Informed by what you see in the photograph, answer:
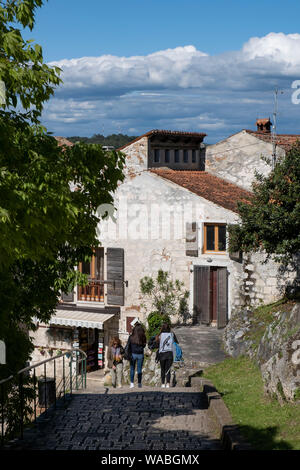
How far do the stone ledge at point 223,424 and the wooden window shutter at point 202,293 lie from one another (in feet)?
39.8

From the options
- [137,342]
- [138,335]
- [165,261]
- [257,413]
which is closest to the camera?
[257,413]

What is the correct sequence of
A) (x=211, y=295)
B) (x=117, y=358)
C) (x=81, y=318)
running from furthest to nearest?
(x=81, y=318) → (x=211, y=295) → (x=117, y=358)

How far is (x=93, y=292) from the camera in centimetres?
2808

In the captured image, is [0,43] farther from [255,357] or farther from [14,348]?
[255,357]

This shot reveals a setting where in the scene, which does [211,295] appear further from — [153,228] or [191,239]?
[153,228]

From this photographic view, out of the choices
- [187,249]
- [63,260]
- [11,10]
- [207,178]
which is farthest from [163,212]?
[11,10]

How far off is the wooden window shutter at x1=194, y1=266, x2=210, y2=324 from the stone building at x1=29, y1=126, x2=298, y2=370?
0.04 meters

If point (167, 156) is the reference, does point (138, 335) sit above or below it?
below

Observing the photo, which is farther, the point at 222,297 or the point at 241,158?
the point at 241,158

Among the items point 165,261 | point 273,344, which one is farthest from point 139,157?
point 273,344

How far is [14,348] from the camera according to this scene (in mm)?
9523

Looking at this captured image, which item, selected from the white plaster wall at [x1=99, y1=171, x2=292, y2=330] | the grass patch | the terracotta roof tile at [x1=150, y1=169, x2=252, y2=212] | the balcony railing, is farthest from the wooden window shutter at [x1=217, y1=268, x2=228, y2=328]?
the grass patch

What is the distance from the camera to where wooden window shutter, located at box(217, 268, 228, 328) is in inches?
978

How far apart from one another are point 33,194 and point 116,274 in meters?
20.5
